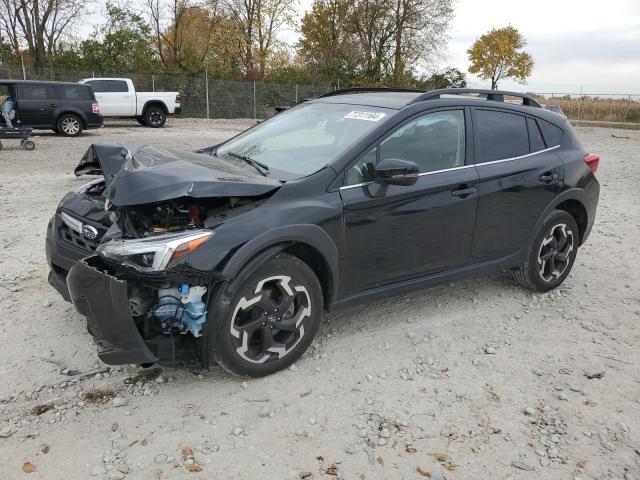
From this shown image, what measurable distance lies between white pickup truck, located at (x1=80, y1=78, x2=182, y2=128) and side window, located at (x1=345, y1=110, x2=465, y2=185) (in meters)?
→ 19.1

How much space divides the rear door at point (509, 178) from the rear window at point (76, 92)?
1540cm

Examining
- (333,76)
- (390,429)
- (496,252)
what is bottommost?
(390,429)

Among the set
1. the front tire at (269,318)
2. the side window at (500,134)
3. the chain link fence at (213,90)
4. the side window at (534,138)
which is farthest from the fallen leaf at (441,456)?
the chain link fence at (213,90)

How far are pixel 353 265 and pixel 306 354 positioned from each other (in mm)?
689

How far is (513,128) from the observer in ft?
14.5

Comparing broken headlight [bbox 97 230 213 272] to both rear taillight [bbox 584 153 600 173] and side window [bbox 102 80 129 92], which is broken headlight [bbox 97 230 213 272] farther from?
side window [bbox 102 80 129 92]

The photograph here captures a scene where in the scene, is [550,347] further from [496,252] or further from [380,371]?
[380,371]

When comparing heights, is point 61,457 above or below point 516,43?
below

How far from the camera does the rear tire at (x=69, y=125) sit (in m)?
16.3

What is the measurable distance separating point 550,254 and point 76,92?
1580cm

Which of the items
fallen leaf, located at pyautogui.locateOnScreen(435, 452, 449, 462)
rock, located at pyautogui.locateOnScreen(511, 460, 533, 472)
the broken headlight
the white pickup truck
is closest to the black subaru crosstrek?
the broken headlight

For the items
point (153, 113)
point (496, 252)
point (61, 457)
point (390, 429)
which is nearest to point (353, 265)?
point (390, 429)

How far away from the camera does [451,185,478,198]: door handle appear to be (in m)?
3.90

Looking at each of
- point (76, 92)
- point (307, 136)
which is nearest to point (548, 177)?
point (307, 136)
